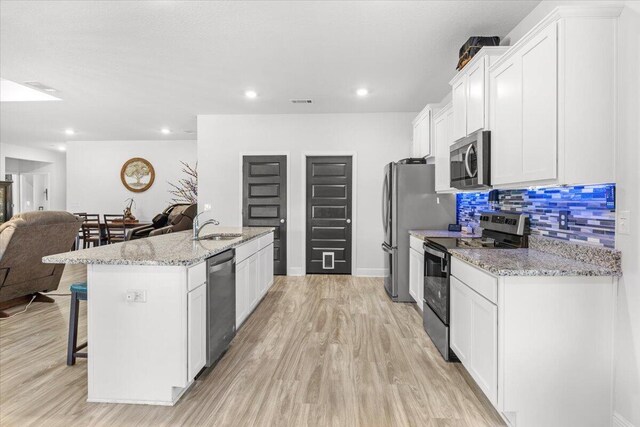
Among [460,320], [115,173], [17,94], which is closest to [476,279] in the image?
[460,320]

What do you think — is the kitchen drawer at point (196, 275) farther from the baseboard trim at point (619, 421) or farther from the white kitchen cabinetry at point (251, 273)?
the baseboard trim at point (619, 421)

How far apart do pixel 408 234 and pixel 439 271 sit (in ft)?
4.73

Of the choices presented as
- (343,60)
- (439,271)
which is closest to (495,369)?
(439,271)

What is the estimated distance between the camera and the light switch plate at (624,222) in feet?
5.78

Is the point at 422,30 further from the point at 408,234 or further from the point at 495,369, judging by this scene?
the point at 495,369

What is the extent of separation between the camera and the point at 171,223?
6375mm

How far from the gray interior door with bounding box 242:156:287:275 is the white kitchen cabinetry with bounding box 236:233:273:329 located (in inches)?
48.5

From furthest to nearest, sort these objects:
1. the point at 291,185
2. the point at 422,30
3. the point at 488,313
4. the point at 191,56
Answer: the point at 291,185
the point at 191,56
the point at 422,30
the point at 488,313

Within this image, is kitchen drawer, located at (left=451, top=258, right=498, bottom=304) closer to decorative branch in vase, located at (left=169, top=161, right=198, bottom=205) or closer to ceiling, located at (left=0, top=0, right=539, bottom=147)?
ceiling, located at (left=0, top=0, right=539, bottom=147)

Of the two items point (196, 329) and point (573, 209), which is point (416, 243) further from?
point (196, 329)

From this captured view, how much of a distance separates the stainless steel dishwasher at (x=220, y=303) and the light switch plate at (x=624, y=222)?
7.73ft

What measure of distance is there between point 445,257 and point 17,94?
6.22 m

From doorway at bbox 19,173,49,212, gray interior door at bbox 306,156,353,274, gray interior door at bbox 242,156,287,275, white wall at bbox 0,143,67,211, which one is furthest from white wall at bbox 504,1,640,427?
doorway at bbox 19,173,49,212

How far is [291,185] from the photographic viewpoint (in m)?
5.78
